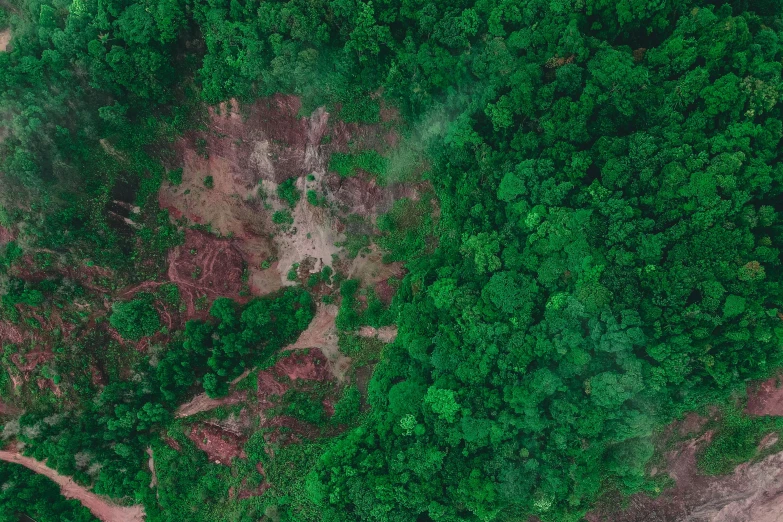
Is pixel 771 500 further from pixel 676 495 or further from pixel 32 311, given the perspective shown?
pixel 32 311

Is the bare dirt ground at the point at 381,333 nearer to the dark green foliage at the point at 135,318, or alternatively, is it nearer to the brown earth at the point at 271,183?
the brown earth at the point at 271,183

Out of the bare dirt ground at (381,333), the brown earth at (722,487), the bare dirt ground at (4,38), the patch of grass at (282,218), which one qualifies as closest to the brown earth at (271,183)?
the patch of grass at (282,218)

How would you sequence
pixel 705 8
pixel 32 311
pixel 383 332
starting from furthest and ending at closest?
pixel 383 332, pixel 32 311, pixel 705 8

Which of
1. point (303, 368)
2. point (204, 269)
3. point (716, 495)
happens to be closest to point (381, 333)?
point (303, 368)

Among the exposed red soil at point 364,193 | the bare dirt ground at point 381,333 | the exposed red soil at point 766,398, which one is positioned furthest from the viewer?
the exposed red soil at point 364,193

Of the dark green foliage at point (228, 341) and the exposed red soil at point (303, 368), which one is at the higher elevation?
the dark green foliage at point (228, 341)

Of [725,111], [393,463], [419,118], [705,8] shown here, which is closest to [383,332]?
[393,463]
